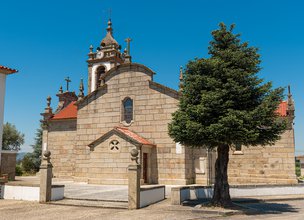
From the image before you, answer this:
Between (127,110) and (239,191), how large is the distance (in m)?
11.5

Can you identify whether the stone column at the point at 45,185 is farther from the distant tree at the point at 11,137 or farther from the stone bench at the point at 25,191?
the distant tree at the point at 11,137

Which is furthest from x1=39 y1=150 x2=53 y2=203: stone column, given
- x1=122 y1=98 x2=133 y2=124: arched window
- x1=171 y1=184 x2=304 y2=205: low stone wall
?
x1=122 y1=98 x2=133 y2=124: arched window

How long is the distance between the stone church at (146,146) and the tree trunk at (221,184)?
8706mm

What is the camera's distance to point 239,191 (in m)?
17.0

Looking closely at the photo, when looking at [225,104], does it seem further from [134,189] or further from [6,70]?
[6,70]

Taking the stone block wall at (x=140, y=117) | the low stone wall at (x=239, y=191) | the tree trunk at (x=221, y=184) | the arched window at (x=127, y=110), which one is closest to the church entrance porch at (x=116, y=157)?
the stone block wall at (x=140, y=117)

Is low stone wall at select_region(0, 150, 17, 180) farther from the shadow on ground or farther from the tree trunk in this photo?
the tree trunk

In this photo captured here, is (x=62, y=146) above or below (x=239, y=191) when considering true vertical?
above

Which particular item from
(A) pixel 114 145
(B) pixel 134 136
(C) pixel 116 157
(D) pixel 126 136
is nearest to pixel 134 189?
(D) pixel 126 136

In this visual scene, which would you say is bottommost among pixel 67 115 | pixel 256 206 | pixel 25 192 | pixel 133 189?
pixel 256 206

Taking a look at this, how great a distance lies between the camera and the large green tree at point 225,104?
1281 centimetres

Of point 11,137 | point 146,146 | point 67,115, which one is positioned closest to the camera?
point 146,146

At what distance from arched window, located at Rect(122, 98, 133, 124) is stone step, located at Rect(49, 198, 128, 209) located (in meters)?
10.5

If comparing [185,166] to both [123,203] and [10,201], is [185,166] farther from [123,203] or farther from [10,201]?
[10,201]
